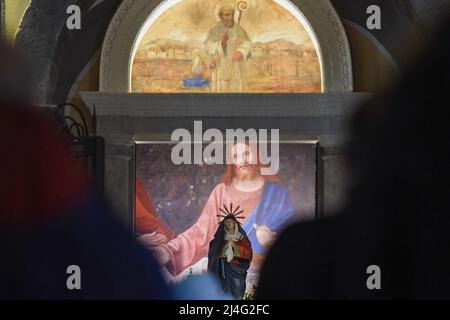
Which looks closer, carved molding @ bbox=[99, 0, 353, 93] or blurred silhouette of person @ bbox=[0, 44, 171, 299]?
blurred silhouette of person @ bbox=[0, 44, 171, 299]

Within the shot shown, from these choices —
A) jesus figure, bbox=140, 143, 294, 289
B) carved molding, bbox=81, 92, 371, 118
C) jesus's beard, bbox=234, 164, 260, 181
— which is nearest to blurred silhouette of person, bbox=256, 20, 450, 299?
carved molding, bbox=81, 92, 371, 118

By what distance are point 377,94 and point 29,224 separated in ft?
1.55

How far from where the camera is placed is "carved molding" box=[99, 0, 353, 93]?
31.3 feet

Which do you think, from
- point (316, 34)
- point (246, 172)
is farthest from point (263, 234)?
point (316, 34)

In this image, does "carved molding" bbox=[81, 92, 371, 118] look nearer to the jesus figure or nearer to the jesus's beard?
the jesus figure

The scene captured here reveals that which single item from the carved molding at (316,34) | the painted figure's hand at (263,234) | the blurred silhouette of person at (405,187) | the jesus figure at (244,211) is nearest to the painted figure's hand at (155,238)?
the jesus figure at (244,211)

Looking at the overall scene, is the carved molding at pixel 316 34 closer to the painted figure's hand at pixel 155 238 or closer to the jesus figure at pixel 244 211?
the jesus figure at pixel 244 211

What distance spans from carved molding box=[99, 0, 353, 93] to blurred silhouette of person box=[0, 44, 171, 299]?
8512 millimetres

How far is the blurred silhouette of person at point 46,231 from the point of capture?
89 cm

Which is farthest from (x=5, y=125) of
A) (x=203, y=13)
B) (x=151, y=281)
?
(x=203, y=13)

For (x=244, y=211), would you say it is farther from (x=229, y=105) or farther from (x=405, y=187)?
(x=405, y=187)

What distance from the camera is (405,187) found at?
0.77 metres

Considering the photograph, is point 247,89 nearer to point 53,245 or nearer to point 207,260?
point 207,260

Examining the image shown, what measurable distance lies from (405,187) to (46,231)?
475 millimetres
